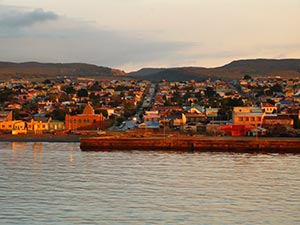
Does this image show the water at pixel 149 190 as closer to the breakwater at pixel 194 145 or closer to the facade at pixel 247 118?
the breakwater at pixel 194 145

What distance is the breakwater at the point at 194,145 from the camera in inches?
1746

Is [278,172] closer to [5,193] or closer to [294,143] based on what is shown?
[5,193]

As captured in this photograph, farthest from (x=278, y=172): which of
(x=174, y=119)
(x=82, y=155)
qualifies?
(x=174, y=119)

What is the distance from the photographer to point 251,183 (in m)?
26.3

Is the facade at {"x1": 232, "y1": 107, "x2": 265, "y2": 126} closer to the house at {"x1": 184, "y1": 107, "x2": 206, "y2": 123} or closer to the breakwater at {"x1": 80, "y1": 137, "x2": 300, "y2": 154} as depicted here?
the house at {"x1": 184, "y1": 107, "x2": 206, "y2": 123}

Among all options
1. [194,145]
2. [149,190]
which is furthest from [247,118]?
[149,190]

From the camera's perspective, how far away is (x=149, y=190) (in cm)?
2409

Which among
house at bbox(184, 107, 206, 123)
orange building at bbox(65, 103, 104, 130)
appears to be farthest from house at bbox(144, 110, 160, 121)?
orange building at bbox(65, 103, 104, 130)

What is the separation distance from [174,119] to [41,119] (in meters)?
12.4

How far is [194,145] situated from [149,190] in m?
21.3

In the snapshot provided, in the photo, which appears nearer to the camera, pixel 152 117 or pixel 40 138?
pixel 40 138

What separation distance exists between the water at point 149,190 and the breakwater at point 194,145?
7444 mm

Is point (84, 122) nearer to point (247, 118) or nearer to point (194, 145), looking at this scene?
point (247, 118)

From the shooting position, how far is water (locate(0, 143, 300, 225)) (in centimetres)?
1956
